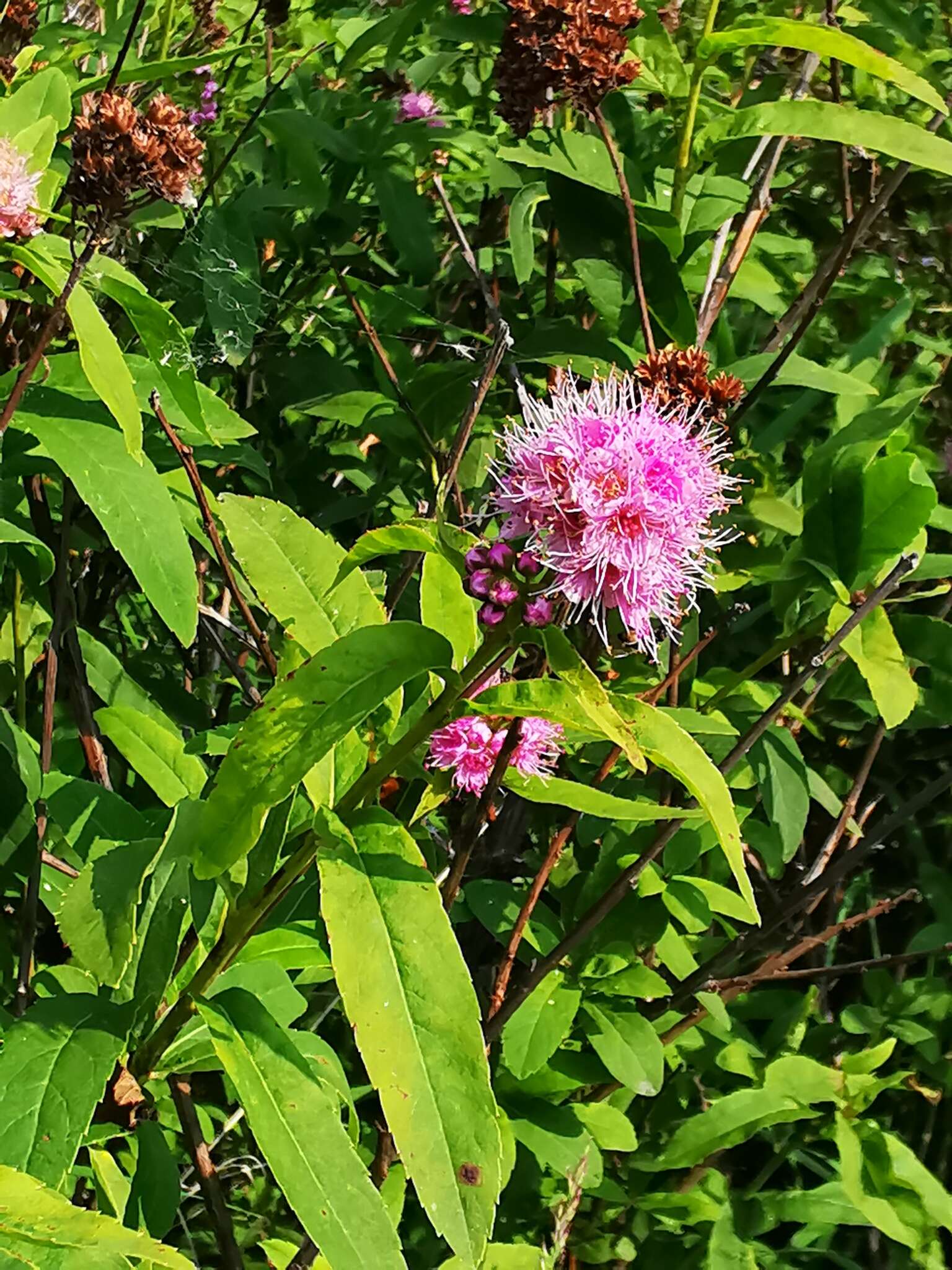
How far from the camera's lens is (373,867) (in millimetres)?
775

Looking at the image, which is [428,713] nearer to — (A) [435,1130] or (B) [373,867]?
(B) [373,867]

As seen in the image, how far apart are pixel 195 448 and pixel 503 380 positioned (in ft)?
1.58

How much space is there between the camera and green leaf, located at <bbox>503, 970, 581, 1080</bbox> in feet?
4.28

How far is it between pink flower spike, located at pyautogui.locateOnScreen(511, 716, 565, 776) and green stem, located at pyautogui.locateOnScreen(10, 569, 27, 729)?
0.66 metres

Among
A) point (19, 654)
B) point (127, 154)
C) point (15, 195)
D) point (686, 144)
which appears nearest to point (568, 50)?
point (686, 144)

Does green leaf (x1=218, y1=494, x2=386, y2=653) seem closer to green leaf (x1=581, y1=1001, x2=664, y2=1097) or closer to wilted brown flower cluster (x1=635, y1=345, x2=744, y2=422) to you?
wilted brown flower cluster (x1=635, y1=345, x2=744, y2=422)

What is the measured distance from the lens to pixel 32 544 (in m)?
1.16

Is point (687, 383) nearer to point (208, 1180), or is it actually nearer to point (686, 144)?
point (686, 144)

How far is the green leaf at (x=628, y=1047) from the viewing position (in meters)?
1.32

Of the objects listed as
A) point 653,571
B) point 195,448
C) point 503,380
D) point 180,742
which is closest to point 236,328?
point 195,448

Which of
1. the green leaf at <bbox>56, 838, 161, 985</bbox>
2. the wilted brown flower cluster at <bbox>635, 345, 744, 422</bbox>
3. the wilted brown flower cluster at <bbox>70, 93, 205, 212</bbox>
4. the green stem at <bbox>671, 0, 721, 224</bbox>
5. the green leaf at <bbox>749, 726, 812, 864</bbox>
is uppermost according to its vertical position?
the green stem at <bbox>671, 0, 721, 224</bbox>

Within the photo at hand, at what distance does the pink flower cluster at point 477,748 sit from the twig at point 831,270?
1.72 ft

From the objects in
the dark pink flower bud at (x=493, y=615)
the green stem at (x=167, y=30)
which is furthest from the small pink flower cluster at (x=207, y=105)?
the dark pink flower bud at (x=493, y=615)

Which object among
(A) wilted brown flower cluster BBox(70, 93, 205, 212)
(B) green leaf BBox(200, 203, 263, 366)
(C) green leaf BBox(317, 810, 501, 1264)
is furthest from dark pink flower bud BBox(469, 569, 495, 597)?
(B) green leaf BBox(200, 203, 263, 366)
